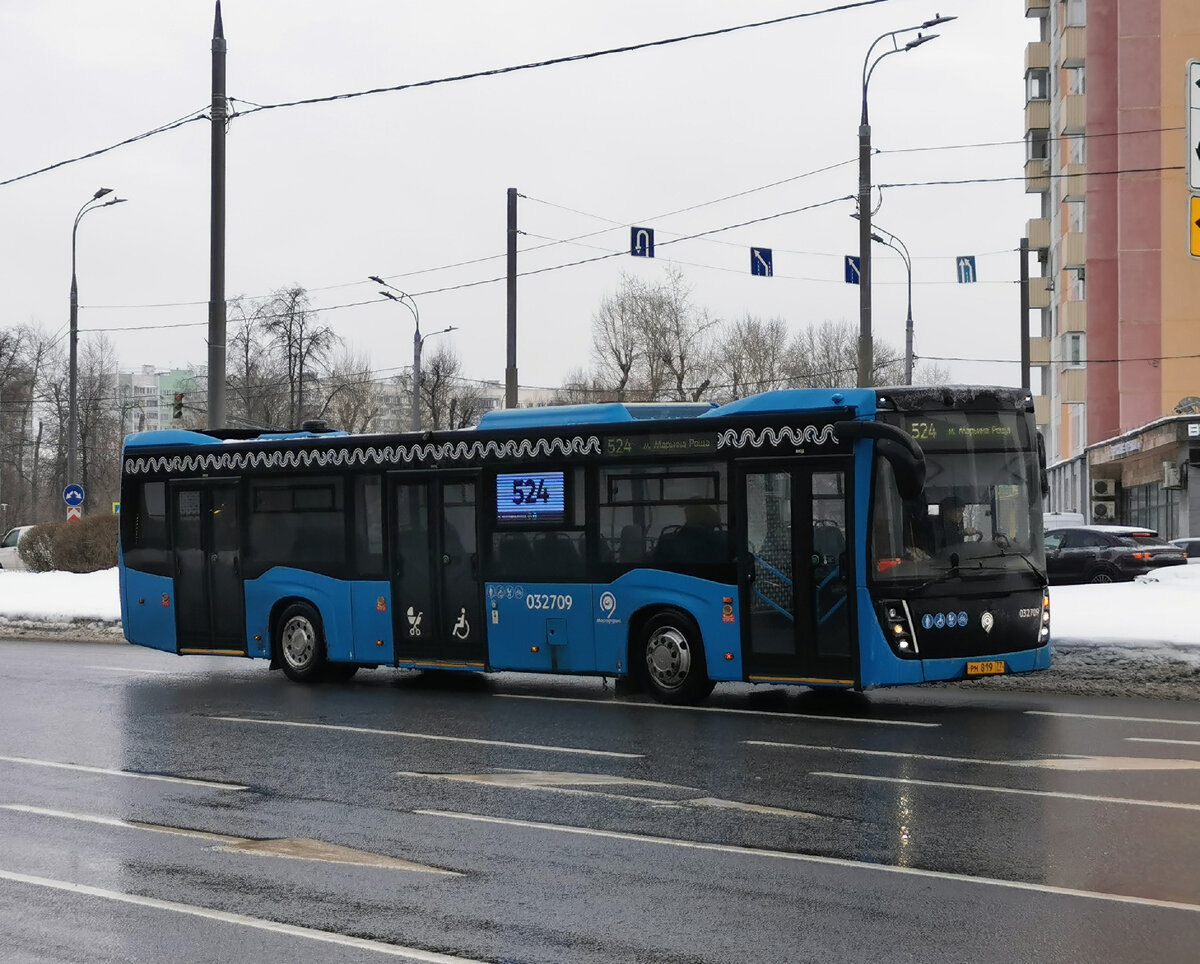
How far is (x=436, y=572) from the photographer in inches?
695

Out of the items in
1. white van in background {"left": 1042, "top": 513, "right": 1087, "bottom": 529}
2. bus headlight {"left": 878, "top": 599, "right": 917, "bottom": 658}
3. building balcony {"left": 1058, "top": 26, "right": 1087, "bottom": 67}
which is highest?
building balcony {"left": 1058, "top": 26, "right": 1087, "bottom": 67}

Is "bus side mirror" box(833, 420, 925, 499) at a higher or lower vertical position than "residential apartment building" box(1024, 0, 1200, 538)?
lower

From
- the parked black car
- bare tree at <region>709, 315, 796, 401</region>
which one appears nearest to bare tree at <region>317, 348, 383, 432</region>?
bare tree at <region>709, 315, 796, 401</region>

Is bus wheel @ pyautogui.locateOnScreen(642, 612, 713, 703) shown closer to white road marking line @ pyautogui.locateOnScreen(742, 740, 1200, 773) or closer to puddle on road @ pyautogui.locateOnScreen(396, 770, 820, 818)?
white road marking line @ pyautogui.locateOnScreen(742, 740, 1200, 773)

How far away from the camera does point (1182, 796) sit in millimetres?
10008

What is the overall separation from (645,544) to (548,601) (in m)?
1.32

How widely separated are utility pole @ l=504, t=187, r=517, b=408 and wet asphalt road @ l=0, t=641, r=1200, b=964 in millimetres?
16259

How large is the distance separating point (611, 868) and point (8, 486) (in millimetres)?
94938

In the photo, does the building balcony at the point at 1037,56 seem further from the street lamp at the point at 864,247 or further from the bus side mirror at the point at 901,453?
the bus side mirror at the point at 901,453

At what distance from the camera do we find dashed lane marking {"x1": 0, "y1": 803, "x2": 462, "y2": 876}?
8258 mm

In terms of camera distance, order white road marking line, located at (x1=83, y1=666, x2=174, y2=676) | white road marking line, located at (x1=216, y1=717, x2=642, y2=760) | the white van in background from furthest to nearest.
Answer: the white van in background < white road marking line, located at (x1=83, y1=666, x2=174, y2=676) < white road marking line, located at (x1=216, y1=717, x2=642, y2=760)

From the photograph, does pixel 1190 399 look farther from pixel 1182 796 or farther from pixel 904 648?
pixel 1182 796

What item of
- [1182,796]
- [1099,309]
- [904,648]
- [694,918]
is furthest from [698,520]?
[1099,309]

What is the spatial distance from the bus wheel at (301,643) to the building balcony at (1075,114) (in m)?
51.5
